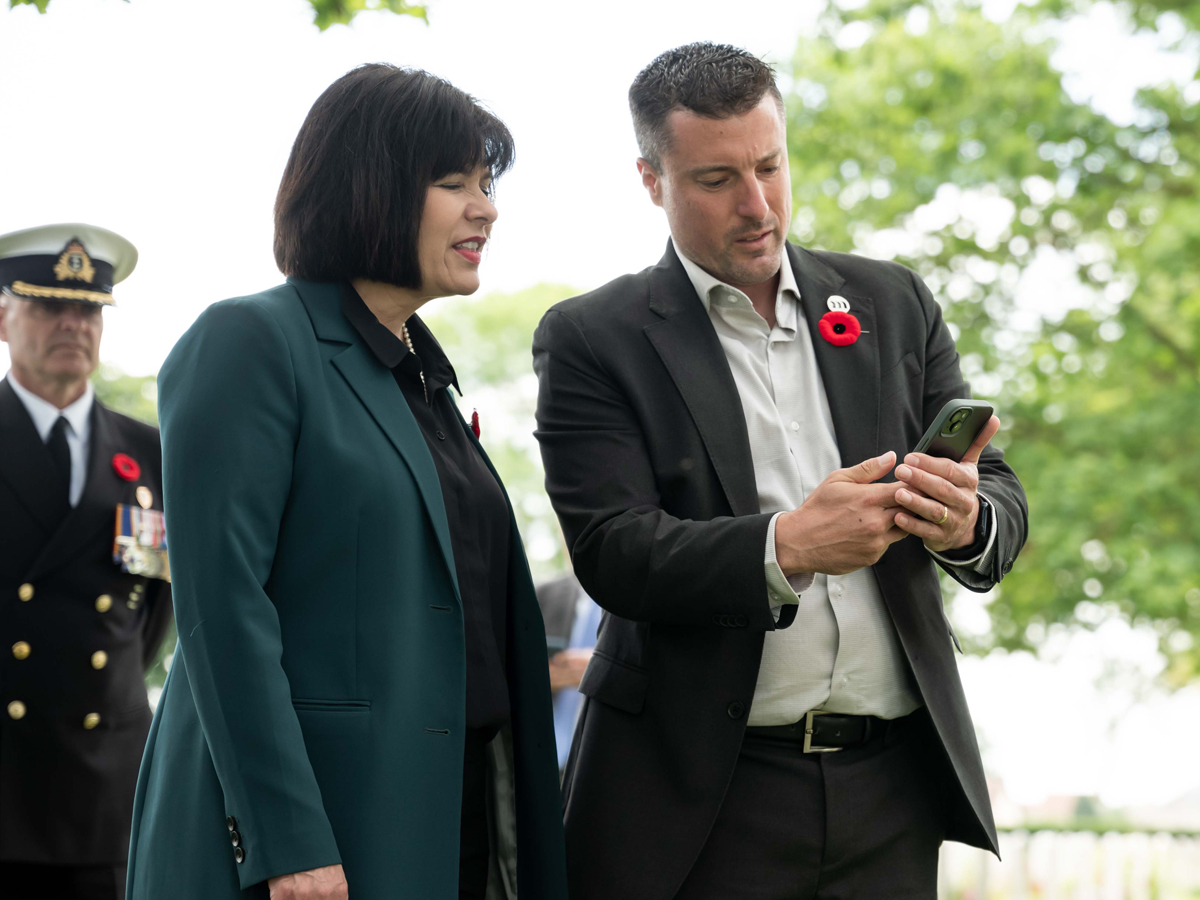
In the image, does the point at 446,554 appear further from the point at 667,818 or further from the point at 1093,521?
the point at 1093,521

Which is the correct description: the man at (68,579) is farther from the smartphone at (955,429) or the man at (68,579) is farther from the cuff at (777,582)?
the smartphone at (955,429)

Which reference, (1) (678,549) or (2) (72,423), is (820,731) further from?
(2) (72,423)

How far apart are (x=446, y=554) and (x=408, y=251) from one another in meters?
0.62

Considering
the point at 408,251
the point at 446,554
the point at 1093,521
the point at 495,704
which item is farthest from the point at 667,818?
the point at 1093,521

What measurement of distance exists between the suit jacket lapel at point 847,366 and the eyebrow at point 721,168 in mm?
247

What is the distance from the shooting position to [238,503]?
204 centimetres

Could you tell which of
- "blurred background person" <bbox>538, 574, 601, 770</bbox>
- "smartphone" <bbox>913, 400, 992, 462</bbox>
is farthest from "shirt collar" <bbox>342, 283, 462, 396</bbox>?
"blurred background person" <bbox>538, 574, 601, 770</bbox>

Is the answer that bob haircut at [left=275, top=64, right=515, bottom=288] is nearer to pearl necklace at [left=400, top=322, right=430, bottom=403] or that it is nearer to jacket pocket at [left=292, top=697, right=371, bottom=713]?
pearl necklace at [left=400, top=322, right=430, bottom=403]

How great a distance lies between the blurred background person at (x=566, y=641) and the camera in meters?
4.63

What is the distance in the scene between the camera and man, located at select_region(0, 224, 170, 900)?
3650 mm

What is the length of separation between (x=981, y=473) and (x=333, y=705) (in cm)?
147

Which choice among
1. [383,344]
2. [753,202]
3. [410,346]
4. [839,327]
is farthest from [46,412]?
[839,327]

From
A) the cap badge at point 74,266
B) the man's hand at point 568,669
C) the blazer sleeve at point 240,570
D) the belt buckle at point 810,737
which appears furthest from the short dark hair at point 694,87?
the man's hand at point 568,669

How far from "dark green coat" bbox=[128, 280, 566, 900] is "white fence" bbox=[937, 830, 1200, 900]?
26.3 ft
